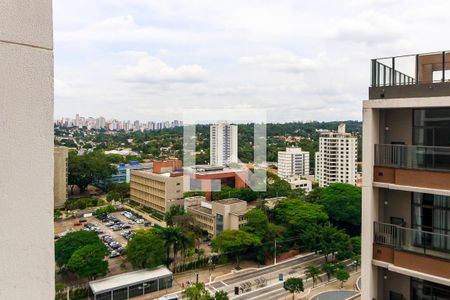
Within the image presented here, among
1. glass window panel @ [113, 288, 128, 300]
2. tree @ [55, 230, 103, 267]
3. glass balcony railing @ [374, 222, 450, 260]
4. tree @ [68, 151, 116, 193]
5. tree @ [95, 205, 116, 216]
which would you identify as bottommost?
glass window panel @ [113, 288, 128, 300]

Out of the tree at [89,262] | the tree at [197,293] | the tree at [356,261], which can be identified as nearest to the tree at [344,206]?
the tree at [356,261]

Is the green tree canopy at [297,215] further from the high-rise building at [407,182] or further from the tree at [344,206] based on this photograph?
the high-rise building at [407,182]

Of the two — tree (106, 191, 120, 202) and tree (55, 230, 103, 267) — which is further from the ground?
tree (55, 230, 103, 267)

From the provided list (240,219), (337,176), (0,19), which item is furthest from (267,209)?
(0,19)

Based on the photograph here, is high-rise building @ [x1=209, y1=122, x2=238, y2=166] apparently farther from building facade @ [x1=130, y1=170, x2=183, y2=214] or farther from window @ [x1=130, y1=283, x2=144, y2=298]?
window @ [x1=130, y1=283, x2=144, y2=298]

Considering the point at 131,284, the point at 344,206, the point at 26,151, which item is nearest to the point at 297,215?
the point at 344,206

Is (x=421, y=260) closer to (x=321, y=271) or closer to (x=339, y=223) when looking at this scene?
(x=321, y=271)

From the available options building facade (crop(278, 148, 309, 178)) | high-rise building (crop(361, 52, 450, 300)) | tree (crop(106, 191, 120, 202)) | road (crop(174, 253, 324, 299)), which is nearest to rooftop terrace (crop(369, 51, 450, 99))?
high-rise building (crop(361, 52, 450, 300))
